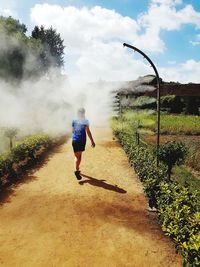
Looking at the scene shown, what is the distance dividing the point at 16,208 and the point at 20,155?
396 cm

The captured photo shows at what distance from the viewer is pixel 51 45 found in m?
65.8

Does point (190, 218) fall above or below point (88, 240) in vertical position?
above

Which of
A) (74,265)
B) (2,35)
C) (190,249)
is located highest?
(2,35)

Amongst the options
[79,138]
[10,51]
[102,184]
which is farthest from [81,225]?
[10,51]

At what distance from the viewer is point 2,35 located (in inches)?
1352

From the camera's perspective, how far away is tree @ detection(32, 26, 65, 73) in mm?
62344

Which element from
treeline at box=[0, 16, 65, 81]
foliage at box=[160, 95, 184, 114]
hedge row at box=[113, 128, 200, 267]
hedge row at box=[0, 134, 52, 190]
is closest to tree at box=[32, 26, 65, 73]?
treeline at box=[0, 16, 65, 81]

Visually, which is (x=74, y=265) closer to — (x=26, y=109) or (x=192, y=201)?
(x=192, y=201)

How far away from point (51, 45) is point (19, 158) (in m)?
57.8

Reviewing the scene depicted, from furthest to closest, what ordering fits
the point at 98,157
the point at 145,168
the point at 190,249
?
the point at 98,157
the point at 145,168
the point at 190,249

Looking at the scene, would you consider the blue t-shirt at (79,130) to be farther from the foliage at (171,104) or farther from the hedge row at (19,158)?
the foliage at (171,104)

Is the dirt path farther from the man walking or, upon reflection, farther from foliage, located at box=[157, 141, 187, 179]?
foliage, located at box=[157, 141, 187, 179]

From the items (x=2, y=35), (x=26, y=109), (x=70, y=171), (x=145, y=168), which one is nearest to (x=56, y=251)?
(x=145, y=168)

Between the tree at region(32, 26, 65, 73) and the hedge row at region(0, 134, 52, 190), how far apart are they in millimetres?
47786
